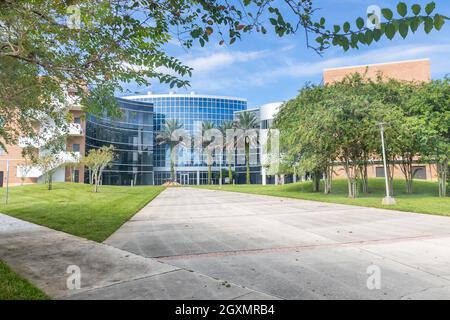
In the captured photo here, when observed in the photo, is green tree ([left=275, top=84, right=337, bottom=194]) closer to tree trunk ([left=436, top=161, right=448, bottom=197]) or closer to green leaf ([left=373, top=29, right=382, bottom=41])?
tree trunk ([left=436, top=161, right=448, bottom=197])

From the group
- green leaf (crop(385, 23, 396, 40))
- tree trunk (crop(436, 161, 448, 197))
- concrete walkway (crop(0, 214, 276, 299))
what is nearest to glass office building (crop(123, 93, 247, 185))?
tree trunk (crop(436, 161, 448, 197))

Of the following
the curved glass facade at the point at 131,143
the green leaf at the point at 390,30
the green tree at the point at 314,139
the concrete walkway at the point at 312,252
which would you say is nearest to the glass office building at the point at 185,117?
the curved glass facade at the point at 131,143

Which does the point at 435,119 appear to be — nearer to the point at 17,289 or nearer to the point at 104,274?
the point at 104,274

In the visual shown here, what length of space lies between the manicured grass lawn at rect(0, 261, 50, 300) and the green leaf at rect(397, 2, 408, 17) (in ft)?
17.0

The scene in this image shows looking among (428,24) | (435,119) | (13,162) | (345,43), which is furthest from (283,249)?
(13,162)

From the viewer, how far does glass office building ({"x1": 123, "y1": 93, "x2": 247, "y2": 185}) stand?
73.7 metres

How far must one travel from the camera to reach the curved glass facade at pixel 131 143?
197 ft

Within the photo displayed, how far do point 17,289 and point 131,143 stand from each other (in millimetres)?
63668

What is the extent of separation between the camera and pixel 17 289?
4.93 m

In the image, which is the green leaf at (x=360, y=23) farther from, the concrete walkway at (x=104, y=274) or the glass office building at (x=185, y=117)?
the glass office building at (x=185, y=117)

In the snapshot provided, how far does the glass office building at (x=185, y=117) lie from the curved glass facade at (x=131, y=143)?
8.73 ft

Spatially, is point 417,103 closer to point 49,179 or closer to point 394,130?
point 394,130
